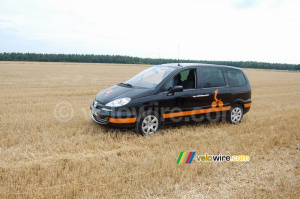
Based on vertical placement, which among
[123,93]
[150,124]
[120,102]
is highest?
[123,93]

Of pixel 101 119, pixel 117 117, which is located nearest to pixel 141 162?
pixel 117 117

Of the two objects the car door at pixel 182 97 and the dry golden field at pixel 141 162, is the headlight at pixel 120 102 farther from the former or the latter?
the car door at pixel 182 97

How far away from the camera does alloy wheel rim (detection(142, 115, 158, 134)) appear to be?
5.39 metres

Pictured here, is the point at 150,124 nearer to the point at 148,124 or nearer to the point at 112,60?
the point at 148,124

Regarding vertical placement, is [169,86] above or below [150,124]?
above

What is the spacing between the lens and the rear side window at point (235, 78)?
6844mm

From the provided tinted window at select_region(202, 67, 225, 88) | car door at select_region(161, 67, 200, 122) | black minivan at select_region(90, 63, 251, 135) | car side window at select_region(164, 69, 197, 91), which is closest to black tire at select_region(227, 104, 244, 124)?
black minivan at select_region(90, 63, 251, 135)

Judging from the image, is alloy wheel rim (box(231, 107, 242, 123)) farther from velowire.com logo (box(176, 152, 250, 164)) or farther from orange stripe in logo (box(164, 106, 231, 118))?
velowire.com logo (box(176, 152, 250, 164))

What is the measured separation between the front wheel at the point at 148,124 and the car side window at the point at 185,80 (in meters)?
0.80

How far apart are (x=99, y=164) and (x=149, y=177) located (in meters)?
0.94

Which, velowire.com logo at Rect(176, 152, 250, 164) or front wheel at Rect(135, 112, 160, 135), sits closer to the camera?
velowire.com logo at Rect(176, 152, 250, 164)

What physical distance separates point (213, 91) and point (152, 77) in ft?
5.52

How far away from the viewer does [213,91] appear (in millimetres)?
6383

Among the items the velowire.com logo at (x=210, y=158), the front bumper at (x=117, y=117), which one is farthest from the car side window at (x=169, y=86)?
the velowire.com logo at (x=210, y=158)
